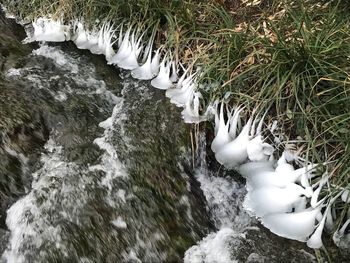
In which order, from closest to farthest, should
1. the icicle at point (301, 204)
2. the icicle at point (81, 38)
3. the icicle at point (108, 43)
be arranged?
1. the icicle at point (301, 204)
2. the icicle at point (108, 43)
3. the icicle at point (81, 38)

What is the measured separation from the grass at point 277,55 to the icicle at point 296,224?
0.74 ft

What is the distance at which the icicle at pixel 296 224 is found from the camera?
290cm

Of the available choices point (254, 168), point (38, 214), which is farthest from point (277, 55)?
point (38, 214)

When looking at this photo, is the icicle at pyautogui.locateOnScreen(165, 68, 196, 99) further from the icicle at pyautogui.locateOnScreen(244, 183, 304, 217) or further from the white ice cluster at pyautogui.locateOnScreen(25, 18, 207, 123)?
the icicle at pyautogui.locateOnScreen(244, 183, 304, 217)

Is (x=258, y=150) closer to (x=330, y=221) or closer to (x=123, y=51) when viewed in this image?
(x=330, y=221)

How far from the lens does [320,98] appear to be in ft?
11.4

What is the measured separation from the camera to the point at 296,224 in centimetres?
293

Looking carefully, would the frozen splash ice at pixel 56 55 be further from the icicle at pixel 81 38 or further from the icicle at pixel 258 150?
the icicle at pixel 258 150

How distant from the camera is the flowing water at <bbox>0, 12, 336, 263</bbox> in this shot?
115 inches

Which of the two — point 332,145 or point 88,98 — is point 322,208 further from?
point 88,98

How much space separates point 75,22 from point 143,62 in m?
0.96

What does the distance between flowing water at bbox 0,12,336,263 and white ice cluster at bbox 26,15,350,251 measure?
0.38 ft

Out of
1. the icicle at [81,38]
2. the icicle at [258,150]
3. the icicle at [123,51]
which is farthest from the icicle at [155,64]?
the icicle at [258,150]

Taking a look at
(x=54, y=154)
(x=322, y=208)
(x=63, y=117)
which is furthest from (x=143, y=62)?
(x=322, y=208)
